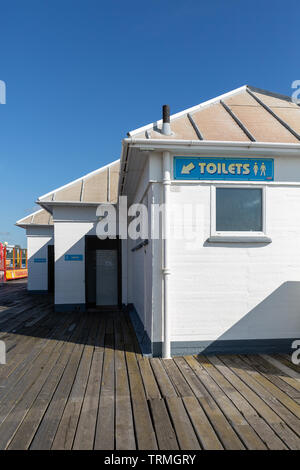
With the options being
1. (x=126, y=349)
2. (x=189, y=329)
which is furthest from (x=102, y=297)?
(x=189, y=329)

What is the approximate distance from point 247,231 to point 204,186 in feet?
3.71

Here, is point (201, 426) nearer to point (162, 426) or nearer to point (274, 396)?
point (162, 426)

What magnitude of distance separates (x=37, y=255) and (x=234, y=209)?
1261 cm

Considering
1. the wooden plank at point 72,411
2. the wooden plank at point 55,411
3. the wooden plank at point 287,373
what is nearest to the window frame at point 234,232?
the wooden plank at point 287,373

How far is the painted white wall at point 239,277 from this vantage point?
204 inches

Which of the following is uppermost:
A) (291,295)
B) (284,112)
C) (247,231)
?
(284,112)

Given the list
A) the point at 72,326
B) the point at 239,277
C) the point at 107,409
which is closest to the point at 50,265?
the point at 72,326

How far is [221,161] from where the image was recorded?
5266 mm

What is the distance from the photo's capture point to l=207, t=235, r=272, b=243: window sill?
5.20 meters

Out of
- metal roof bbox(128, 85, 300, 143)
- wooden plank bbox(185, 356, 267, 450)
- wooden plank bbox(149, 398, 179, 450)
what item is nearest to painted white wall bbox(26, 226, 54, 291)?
metal roof bbox(128, 85, 300, 143)

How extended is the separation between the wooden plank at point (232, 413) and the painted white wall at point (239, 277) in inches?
36.9

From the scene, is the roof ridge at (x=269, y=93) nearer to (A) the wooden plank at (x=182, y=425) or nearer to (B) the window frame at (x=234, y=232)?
(B) the window frame at (x=234, y=232)

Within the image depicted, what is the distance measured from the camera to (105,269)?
10.4m
